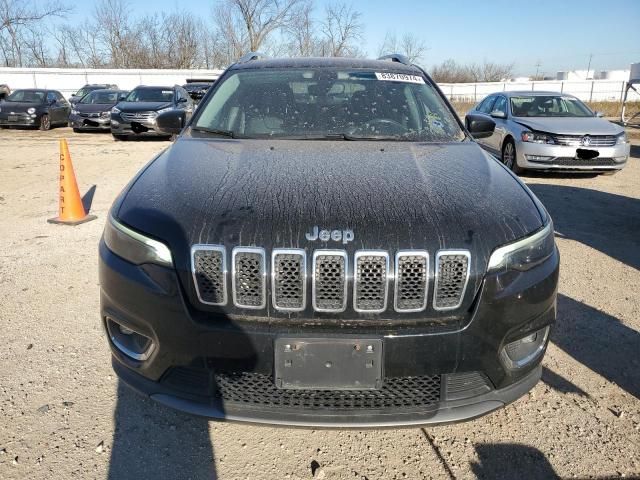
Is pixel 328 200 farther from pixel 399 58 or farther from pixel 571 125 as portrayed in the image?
pixel 571 125

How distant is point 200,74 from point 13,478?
37.4m

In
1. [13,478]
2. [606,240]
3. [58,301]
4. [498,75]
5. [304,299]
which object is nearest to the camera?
[304,299]

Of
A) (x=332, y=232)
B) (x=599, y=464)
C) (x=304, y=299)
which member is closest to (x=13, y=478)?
(x=304, y=299)

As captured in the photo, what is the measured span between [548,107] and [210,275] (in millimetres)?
9452

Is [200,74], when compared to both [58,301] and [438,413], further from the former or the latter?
[438,413]

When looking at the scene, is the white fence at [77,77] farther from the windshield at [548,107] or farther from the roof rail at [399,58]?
A: the roof rail at [399,58]

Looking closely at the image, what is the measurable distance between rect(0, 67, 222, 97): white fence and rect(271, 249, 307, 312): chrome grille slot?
108ft

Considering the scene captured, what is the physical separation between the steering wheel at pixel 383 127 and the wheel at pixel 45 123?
18451 mm

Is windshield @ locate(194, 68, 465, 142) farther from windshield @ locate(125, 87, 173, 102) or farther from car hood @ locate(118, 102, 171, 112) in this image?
windshield @ locate(125, 87, 173, 102)

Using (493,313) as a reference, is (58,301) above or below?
below

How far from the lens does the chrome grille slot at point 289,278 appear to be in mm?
1761

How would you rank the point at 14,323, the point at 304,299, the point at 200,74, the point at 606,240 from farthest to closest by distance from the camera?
the point at 200,74 < the point at 606,240 < the point at 14,323 < the point at 304,299

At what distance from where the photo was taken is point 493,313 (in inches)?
72.8

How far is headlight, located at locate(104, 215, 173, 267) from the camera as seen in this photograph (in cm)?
189
